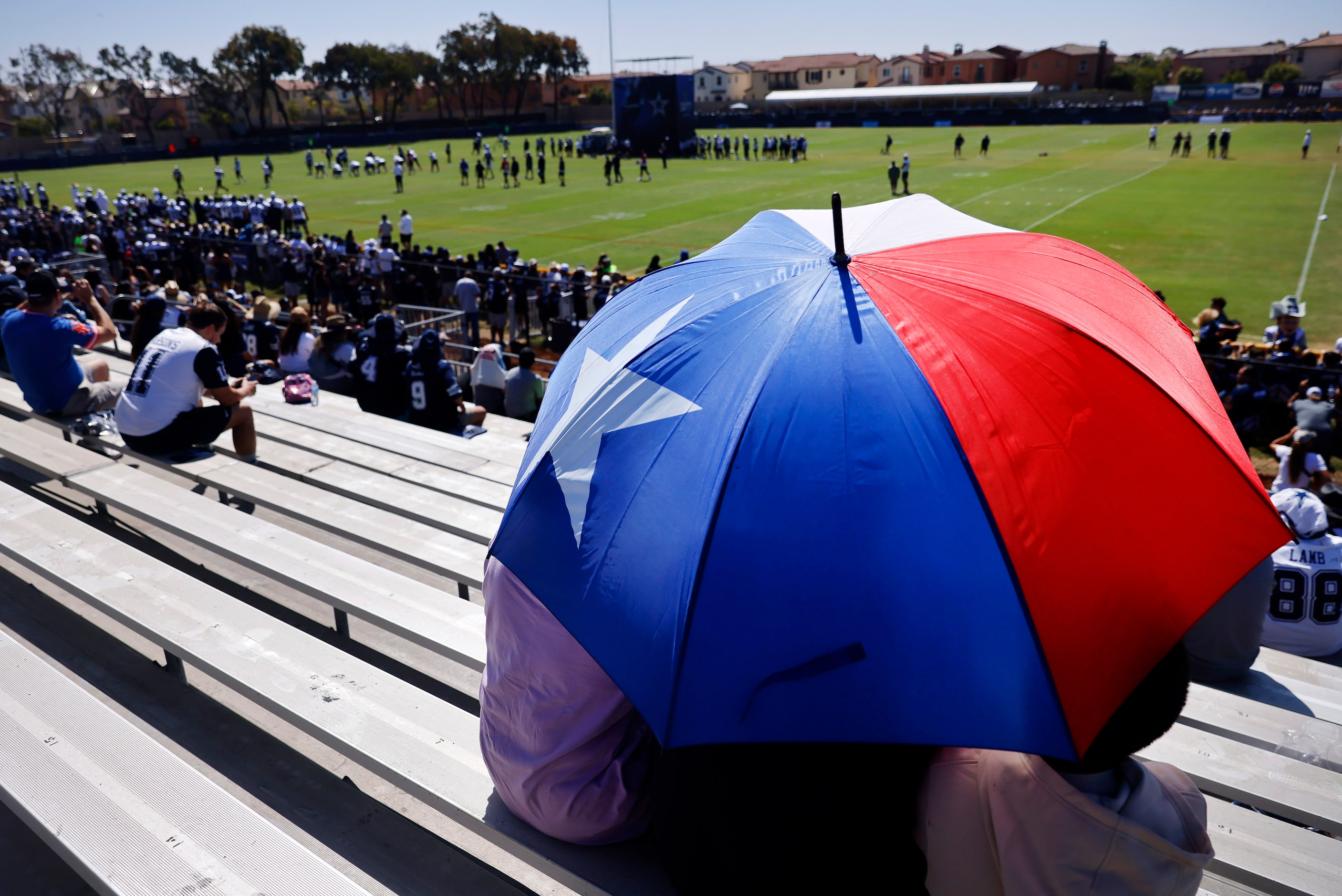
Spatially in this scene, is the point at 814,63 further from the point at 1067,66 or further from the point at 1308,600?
the point at 1308,600

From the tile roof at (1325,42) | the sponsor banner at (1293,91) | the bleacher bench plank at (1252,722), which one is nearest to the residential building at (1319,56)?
the tile roof at (1325,42)

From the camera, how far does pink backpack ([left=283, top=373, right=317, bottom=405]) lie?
7195 millimetres

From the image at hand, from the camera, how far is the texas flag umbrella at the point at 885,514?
154 centimetres

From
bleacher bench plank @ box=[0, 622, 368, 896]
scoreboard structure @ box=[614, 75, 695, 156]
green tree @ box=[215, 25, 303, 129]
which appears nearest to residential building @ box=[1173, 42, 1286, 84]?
scoreboard structure @ box=[614, 75, 695, 156]

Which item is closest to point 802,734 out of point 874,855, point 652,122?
point 874,855

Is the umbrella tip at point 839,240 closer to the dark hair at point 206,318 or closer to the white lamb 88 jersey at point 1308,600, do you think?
the white lamb 88 jersey at point 1308,600

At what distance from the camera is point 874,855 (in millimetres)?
1787

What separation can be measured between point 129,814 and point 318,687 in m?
0.71

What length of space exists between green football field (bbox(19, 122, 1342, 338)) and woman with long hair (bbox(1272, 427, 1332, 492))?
9.82 metres

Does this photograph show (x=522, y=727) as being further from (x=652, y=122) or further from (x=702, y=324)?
(x=652, y=122)

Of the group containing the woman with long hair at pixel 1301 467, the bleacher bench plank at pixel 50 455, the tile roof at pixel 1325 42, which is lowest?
the woman with long hair at pixel 1301 467

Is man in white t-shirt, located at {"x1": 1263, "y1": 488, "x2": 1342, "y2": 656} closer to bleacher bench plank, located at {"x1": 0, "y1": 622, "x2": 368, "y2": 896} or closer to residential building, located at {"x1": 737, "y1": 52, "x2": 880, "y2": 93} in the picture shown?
bleacher bench plank, located at {"x1": 0, "y1": 622, "x2": 368, "y2": 896}

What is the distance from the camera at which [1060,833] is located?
161cm

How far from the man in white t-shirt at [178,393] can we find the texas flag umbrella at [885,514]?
13.7 feet
